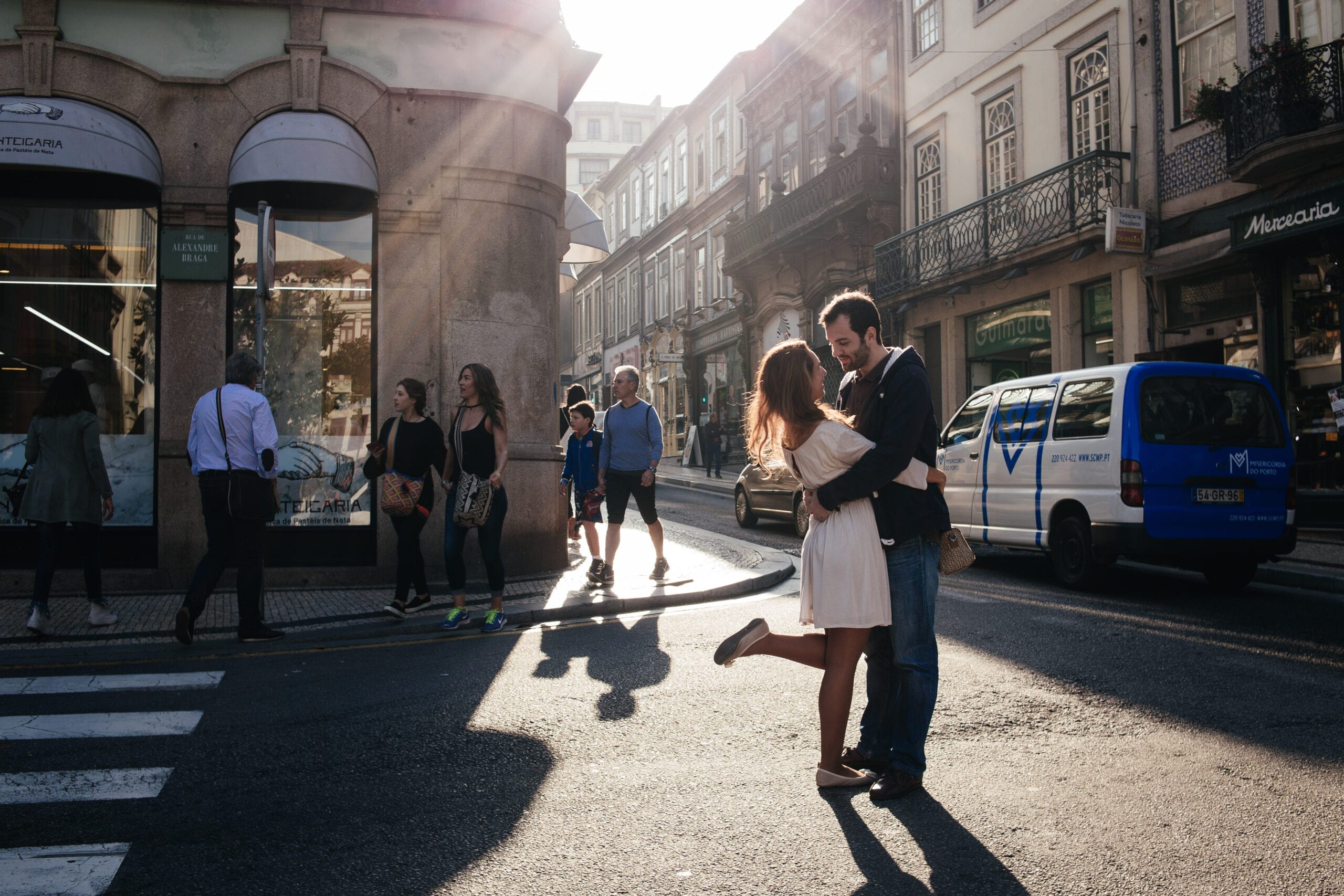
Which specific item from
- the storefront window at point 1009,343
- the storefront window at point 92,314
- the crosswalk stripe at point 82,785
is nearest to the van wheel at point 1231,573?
the crosswalk stripe at point 82,785

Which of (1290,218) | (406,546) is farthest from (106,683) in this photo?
(1290,218)

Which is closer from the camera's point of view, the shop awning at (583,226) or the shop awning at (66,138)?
the shop awning at (66,138)

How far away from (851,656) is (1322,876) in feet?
5.16

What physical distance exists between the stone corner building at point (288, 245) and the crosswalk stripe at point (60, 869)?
22.0 ft

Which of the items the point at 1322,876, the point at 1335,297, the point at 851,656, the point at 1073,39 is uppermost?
the point at 1073,39

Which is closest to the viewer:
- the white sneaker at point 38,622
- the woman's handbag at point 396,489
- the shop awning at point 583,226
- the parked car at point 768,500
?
the white sneaker at point 38,622

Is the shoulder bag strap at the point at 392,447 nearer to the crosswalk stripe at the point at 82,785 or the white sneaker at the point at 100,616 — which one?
the white sneaker at the point at 100,616

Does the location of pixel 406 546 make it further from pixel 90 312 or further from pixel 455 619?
pixel 90 312

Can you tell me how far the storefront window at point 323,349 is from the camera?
10.3 meters

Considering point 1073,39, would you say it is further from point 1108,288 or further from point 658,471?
point 658,471

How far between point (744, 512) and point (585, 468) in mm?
5749

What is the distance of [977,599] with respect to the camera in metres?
8.55

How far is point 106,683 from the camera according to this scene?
Result: 19.5ft

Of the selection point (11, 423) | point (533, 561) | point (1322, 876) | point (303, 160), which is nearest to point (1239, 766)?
point (1322, 876)
